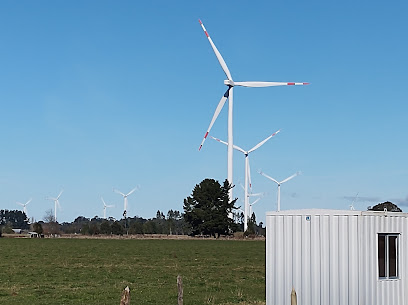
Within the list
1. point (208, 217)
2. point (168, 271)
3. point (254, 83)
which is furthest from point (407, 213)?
point (208, 217)

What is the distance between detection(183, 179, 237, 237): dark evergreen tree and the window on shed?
109885mm

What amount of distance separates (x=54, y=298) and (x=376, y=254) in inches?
551

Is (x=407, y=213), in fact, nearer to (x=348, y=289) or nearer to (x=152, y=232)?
(x=348, y=289)

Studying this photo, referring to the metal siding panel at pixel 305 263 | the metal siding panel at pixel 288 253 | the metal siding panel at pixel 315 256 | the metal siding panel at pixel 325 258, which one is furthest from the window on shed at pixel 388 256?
the metal siding panel at pixel 288 253

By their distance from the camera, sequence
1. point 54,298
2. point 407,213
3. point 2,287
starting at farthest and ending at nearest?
1. point 2,287
2. point 54,298
3. point 407,213

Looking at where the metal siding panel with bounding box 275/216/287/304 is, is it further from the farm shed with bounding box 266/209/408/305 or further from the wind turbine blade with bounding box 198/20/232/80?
the wind turbine blade with bounding box 198/20/232/80

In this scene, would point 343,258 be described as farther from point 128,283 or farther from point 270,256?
point 128,283

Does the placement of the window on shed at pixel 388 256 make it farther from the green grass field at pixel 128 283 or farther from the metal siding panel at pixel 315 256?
the green grass field at pixel 128 283

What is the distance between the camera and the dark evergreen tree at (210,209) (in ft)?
416

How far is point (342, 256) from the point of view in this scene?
15750mm

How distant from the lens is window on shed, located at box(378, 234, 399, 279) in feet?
52.8

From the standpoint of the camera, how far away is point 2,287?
1153 inches

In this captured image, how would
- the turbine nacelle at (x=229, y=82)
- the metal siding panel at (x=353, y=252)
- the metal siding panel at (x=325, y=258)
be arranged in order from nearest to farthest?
the metal siding panel at (x=353, y=252) < the metal siding panel at (x=325, y=258) < the turbine nacelle at (x=229, y=82)

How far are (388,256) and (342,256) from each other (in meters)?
1.33
